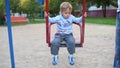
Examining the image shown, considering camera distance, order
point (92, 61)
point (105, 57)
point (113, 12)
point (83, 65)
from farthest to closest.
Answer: point (113, 12) < point (105, 57) < point (92, 61) < point (83, 65)

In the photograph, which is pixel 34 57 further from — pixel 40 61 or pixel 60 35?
pixel 60 35

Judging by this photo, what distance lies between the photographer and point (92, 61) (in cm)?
727

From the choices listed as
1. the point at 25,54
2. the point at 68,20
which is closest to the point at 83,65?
the point at 68,20

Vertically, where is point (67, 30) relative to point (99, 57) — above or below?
above

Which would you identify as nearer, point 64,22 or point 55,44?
point 55,44

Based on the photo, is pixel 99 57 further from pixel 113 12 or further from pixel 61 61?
pixel 113 12

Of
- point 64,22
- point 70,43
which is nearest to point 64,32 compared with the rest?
point 64,22

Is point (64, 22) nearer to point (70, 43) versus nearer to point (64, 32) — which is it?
point (64, 32)

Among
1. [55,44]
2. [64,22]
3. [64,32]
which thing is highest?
[64,22]

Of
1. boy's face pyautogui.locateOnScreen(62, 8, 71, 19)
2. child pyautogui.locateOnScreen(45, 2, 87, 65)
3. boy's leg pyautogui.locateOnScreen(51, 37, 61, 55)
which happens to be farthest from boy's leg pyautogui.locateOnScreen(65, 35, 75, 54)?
boy's face pyautogui.locateOnScreen(62, 8, 71, 19)

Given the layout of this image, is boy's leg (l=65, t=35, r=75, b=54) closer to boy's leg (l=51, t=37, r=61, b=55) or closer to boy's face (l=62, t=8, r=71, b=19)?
boy's leg (l=51, t=37, r=61, b=55)

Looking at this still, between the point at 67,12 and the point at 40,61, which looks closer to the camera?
the point at 67,12

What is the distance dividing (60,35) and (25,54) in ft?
8.12

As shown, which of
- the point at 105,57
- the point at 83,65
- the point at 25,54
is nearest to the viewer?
the point at 83,65
